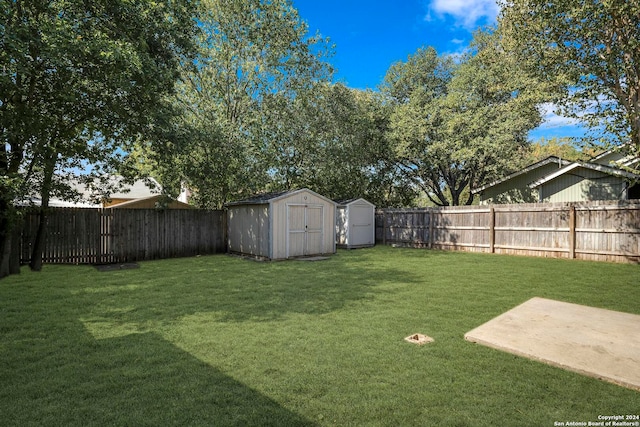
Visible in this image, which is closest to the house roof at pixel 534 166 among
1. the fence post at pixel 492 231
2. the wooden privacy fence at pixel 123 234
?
the fence post at pixel 492 231

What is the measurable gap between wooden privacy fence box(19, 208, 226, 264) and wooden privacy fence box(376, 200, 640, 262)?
7963 millimetres

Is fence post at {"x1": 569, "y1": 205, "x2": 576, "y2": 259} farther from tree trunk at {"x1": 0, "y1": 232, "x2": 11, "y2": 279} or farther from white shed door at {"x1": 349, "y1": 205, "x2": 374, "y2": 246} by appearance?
tree trunk at {"x1": 0, "y1": 232, "x2": 11, "y2": 279}

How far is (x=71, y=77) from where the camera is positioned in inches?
275

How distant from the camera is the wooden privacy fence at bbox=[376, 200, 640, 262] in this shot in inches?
356

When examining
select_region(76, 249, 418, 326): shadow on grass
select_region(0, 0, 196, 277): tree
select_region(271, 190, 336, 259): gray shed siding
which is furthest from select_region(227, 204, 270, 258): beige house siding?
select_region(0, 0, 196, 277): tree

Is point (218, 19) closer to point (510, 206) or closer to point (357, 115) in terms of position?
point (357, 115)

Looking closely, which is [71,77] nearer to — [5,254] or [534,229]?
[5,254]

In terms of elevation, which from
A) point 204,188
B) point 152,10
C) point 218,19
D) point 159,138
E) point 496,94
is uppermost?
point 218,19

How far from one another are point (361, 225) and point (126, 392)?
12072 mm

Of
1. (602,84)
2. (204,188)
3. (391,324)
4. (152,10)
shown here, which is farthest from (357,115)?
(391,324)

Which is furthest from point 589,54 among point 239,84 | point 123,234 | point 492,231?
point 123,234

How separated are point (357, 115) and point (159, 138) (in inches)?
431

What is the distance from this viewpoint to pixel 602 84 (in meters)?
8.70

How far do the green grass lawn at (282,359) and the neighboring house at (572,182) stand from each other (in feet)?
24.4
